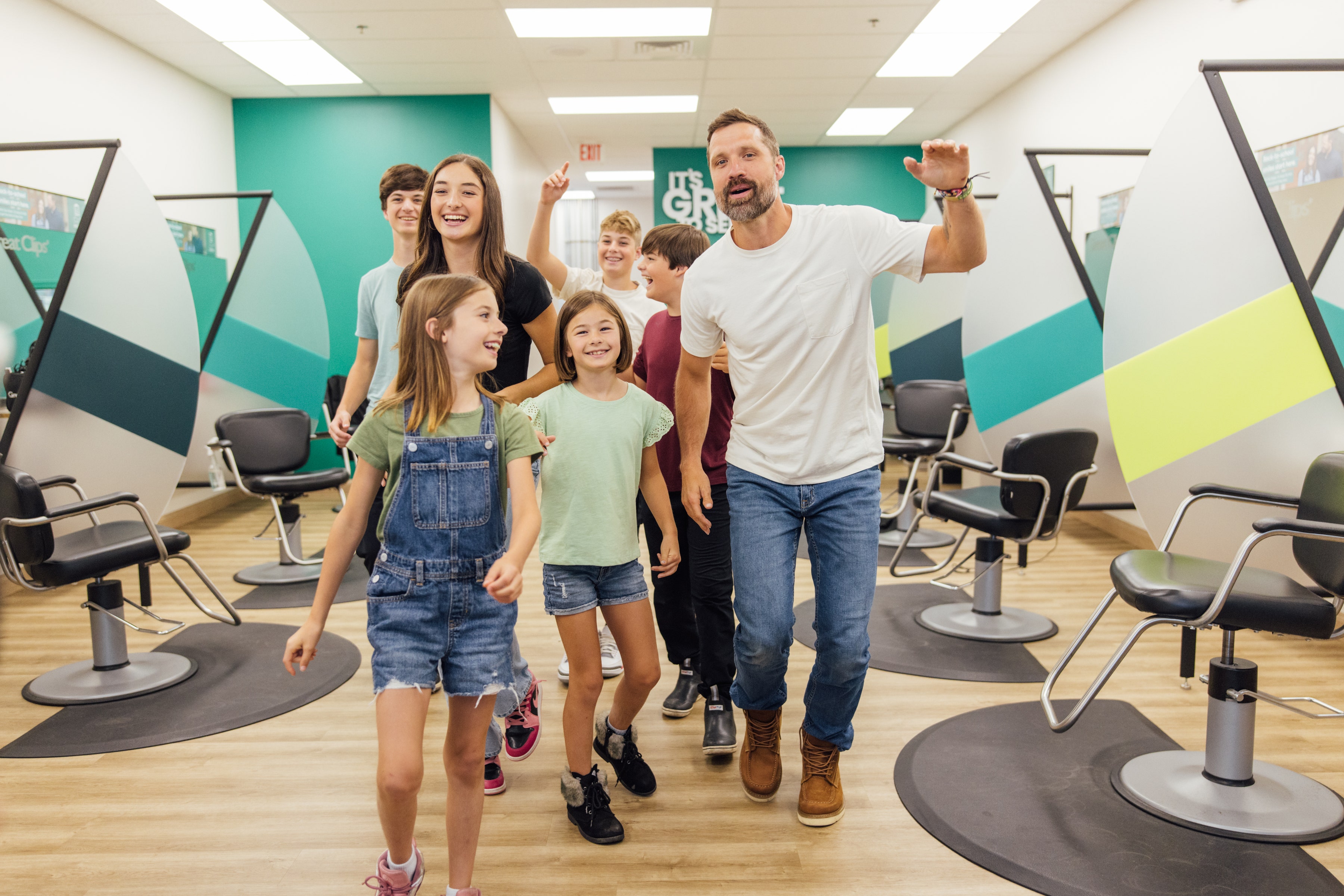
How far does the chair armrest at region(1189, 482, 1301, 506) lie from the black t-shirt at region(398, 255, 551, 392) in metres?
1.81

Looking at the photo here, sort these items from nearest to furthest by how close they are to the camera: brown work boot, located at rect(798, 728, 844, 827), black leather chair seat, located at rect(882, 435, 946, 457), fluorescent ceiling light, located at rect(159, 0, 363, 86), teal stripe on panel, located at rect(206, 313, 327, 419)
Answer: brown work boot, located at rect(798, 728, 844, 827)
black leather chair seat, located at rect(882, 435, 946, 457)
teal stripe on panel, located at rect(206, 313, 327, 419)
fluorescent ceiling light, located at rect(159, 0, 363, 86)

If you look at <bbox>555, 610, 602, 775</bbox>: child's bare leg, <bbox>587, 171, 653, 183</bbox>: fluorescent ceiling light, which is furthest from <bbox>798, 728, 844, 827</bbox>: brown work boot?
<bbox>587, 171, 653, 183</bbox>: fluorescent ceiling light

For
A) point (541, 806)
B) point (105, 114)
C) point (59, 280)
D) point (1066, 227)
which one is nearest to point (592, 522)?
point (541, 806)

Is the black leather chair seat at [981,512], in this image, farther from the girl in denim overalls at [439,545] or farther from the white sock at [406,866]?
the white sock at [406,866]

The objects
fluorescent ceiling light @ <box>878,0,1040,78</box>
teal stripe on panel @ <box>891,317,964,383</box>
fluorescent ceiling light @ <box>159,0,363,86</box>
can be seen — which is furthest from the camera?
teal stripe on panel @ <box>891,317,964,383</box>

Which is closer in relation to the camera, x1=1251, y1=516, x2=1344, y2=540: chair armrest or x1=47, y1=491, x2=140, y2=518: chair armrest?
x1=1251, y1=516, x2=1344, y2=540: chair armrest

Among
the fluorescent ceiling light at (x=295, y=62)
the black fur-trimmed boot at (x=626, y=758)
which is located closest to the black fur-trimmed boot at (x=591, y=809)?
the black fur-trimmed boot at (x=626, y=758)

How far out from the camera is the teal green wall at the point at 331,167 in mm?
6727

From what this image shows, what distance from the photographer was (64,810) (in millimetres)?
2143

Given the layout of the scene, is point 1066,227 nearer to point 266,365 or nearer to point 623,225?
point 623,225

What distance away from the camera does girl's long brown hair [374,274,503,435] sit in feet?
5.07

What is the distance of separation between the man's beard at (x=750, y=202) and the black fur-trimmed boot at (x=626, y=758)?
120 cm

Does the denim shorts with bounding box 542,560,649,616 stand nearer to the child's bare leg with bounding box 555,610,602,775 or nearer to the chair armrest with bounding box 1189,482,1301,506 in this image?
the child's bare leg with bounding box 555,610,602,775

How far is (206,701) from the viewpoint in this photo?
9.16 ft
